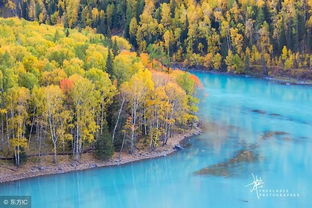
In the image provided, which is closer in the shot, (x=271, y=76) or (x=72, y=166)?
(x=72, y=166)

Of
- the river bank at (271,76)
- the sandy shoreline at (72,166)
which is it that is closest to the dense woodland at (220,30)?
the river bank at (271,76)

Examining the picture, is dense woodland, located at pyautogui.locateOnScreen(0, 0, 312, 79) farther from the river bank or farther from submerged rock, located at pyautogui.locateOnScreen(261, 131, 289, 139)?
submerged rock, located at pyautogui.locateOnScreen(261, 131, 289, 139)

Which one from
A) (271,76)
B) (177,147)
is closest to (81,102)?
(177,147)

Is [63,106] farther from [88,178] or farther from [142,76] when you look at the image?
[142,76]

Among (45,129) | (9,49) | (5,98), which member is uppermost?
(9,49)

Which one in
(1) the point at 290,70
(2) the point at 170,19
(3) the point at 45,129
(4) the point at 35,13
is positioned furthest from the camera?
(4) the point at 35,13

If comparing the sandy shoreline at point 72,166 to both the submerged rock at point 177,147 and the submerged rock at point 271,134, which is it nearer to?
the submerged rock at point 177,147

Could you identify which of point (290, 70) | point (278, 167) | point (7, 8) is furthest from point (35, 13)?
point (278, 167)

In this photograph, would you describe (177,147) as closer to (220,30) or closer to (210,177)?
(210,177)
